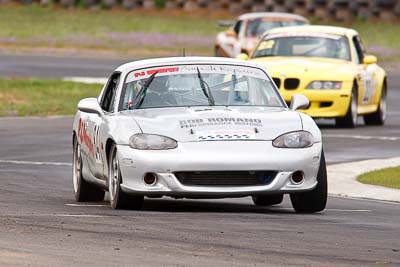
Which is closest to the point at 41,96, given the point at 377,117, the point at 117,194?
the point at 377,117

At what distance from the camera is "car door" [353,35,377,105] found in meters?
25.7

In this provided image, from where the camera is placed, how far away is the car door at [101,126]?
43.8 ft

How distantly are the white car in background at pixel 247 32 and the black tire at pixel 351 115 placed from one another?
10.8 m

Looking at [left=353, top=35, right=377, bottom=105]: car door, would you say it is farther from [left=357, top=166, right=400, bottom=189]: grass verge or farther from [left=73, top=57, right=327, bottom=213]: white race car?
[left=73, top=57, right=327, bottom=213]: white race car

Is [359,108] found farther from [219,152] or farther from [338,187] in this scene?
[219,152]

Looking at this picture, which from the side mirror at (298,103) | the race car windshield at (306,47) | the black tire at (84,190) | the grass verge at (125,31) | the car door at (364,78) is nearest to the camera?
the side mirror at (298,103)

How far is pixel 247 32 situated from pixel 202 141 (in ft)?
84.3

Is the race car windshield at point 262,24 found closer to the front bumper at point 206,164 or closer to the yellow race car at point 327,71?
the yellow race car at point 327,71

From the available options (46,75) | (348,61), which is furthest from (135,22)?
(348,61)

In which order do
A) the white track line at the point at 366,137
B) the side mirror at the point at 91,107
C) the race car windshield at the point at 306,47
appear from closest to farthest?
the side mirror at the point at 91,107, the white track line at the point at 366,137, the race car windshield at the point at 306,47

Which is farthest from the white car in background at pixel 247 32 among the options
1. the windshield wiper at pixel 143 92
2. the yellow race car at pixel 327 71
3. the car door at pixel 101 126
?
the windshield wiper at pixel 143 92

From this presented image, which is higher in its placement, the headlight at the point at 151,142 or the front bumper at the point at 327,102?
the headlight at the point at 151,142

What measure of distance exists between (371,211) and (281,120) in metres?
1.37

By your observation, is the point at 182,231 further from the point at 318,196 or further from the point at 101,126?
the point at 101,126
